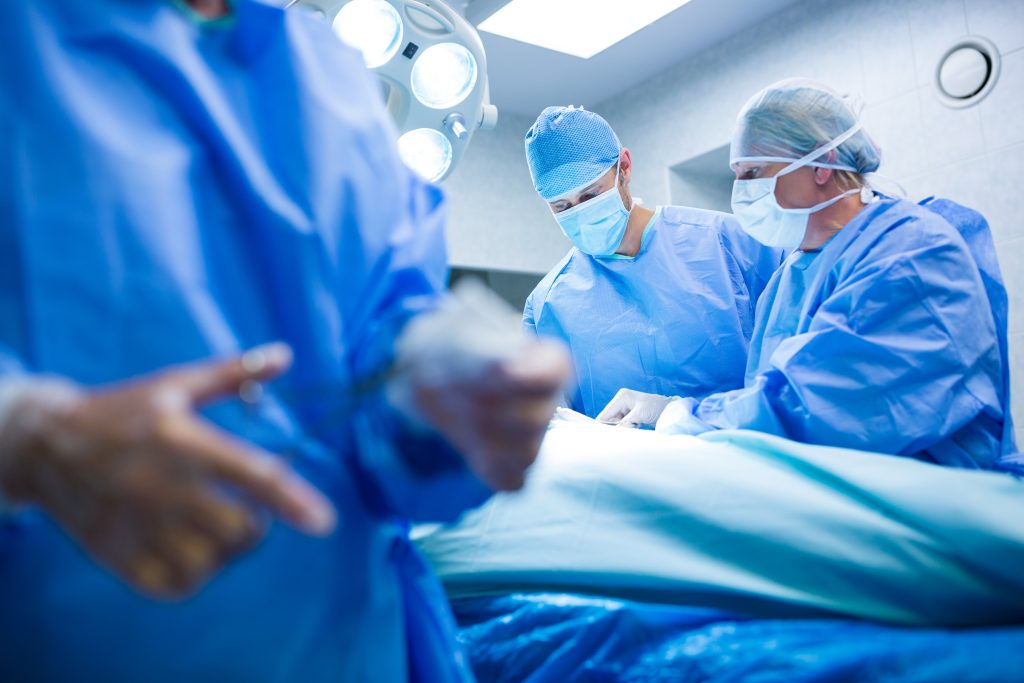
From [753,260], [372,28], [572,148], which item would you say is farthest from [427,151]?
→ [753,260]

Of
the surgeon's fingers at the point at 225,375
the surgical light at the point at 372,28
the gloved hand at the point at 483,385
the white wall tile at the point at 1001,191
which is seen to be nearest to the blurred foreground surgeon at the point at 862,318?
the surgical light at the point at 372,28

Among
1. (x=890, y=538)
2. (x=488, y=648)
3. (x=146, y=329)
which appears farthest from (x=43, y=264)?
(x=890, y=538)

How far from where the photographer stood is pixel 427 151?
171cm

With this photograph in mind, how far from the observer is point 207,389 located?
0.50 metres

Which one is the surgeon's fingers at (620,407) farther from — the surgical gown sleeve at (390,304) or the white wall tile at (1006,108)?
the white wall tile at (1006,108)

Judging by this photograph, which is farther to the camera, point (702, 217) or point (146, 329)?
point (702, 217)

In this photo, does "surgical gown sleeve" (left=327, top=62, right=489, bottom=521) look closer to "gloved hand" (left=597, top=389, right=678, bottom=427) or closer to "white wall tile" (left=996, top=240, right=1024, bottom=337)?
"gloved hand" (left=597, top=389, right=678, bottom=427)

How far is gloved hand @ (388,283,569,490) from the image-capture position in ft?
1.90

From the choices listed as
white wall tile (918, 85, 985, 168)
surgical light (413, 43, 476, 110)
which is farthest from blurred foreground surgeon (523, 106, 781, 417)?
white wall tile (918, 85, 985, 168)

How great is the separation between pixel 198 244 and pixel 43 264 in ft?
0.38

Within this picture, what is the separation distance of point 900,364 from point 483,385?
3.41 ft

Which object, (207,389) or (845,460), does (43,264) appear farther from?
(845,460)

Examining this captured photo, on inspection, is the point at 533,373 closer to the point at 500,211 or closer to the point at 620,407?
the point at 620,407

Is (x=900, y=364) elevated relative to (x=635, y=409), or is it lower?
elevated
